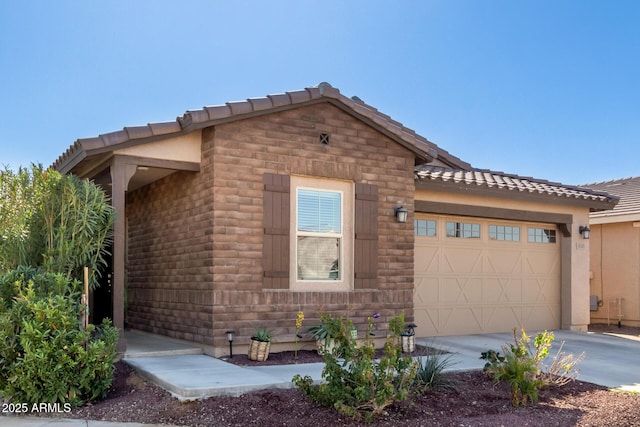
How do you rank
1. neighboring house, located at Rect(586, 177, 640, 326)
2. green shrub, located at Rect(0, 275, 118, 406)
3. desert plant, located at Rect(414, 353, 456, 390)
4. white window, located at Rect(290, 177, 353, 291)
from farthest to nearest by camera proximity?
neighboring house, located at Rect(586, 177, 640, 326) → white window, located at Rect(290, 177, 353, 291) → desert plant, located at Rect(414, 353, 456, 390) → green shrub, located at Rect(0, 275, 118, 406)

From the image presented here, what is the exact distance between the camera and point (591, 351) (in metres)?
11.3

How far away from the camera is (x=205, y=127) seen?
374 inches

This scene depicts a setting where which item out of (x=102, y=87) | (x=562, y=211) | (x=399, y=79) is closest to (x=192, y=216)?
(x=102, y=87)

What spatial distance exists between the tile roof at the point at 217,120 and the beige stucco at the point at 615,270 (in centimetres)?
843

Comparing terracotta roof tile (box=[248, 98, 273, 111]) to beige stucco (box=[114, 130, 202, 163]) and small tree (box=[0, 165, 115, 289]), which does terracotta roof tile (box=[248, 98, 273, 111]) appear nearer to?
beige stucco (box=[114, 130, 202, 163])

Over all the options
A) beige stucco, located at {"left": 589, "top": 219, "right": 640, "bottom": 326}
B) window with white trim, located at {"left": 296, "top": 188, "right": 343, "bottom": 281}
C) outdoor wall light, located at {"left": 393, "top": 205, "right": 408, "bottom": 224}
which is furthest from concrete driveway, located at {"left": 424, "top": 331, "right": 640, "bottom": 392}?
beige stucco, located at {"left": 589, "top": 219, "right": 640, "bottom": 326}

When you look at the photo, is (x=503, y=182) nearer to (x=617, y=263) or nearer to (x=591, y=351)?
(x=591, y=351)

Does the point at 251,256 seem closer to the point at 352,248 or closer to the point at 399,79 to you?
the point at 352,248

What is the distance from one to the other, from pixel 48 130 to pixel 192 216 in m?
7.24

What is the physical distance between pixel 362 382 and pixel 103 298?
763 centimetres

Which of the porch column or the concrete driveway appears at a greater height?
the porch column

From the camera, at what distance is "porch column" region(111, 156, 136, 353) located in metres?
8.98

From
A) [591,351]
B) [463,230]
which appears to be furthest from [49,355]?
[591,351]

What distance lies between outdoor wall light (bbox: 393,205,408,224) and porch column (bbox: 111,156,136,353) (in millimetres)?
4172
